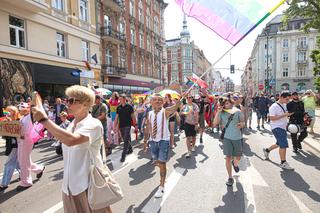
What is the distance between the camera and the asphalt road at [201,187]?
12.8 feet

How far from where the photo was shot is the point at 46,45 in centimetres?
1634

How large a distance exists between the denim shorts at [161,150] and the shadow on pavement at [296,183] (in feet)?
8.60

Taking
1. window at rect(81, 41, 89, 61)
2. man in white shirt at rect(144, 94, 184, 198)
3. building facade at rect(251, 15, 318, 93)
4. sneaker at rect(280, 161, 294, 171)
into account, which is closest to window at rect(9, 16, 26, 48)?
window at rect(81, 41, 89, 61)

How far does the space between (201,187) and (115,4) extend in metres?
24.3

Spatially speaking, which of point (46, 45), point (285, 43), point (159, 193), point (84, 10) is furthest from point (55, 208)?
point (285, 43)

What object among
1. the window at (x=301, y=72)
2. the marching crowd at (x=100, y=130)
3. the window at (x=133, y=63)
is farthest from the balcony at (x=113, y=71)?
the window at (x=301, y=72)

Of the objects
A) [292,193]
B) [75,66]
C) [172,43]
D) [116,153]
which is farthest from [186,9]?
[172,43]

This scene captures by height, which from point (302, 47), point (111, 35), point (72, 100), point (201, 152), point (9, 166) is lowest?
point (201, 152)

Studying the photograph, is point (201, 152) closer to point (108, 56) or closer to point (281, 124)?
point (281, 124)

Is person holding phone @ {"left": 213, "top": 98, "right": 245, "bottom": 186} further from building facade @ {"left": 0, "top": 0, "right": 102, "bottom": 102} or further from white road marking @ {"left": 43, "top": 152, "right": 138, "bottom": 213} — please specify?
building facade @ {"left": 0, "top": 0, "right": 102, "bottom": 102}

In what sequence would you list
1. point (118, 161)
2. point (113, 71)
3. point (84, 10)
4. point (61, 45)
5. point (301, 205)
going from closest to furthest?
point (301, 205), point (118, 161), point (61, 45), point (84, 10), point (113, 71)

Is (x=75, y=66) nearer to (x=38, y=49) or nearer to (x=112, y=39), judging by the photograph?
(x=38, y=49)

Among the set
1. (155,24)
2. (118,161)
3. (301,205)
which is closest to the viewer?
(301,205)

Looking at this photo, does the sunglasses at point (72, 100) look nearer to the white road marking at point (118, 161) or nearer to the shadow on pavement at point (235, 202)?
the shadow on pavement at point (235, 202)
